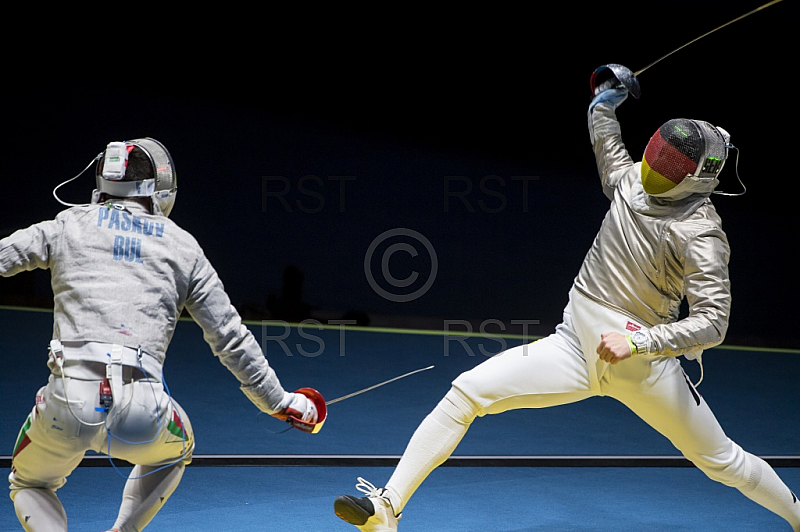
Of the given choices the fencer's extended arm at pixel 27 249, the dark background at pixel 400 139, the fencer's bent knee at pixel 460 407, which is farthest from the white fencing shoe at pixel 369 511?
the dark background at pixel 400 139

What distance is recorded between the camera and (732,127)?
6.34m

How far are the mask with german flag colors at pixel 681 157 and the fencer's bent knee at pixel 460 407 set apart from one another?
706 mm

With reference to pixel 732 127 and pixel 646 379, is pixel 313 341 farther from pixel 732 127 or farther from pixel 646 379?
pixel 646 379

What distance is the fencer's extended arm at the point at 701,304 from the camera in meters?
2.09

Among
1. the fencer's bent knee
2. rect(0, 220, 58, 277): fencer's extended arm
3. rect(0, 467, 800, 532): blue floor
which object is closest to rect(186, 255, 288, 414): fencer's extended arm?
rect(0, 220, 58, 277): fencer's extended arm

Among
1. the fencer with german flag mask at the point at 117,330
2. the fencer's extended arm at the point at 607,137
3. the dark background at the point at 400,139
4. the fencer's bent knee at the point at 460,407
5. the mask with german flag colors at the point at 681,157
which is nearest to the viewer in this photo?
the fencer with german flag mask at the point at 117,330

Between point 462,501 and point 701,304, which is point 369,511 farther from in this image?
point 701,304

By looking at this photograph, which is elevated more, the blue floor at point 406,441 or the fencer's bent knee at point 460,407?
the fencer's bent knee at point 460,407

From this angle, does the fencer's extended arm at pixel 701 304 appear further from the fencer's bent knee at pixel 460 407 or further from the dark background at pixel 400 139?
the dark background at pixel 400 139

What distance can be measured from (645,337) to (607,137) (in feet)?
2.20

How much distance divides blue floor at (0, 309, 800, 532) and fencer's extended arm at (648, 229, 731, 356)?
2.72 feet

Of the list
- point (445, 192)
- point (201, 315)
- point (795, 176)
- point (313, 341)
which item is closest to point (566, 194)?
point (445, 192)

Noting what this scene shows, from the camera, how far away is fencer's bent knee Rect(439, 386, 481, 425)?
2.33 metres

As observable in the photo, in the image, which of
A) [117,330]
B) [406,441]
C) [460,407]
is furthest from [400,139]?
[117,330]
